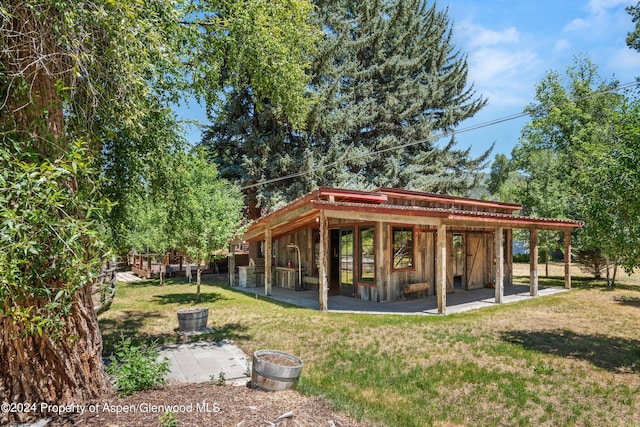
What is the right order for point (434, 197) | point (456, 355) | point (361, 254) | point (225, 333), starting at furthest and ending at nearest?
1. point (434, 197)
2. point (361, 254)
3. point (225, 333)
4. point (456, 355)

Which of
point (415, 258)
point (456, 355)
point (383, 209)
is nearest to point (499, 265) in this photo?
point (415, 258)

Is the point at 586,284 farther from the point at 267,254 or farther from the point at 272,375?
the point at 272,375

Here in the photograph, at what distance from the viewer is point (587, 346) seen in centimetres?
649

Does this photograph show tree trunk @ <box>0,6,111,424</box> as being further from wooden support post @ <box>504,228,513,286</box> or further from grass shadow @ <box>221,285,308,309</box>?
wooden support post @ <box>504,228,513,286</box>

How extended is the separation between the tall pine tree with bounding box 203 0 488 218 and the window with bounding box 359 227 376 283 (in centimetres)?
797

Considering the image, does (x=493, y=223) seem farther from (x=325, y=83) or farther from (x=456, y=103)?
(x=456, y=103)

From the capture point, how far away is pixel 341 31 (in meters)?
21.3

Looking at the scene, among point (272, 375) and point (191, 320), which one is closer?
point (272, 375)

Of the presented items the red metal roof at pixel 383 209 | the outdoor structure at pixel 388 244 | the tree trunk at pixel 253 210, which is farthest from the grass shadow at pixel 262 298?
the tree trunk at pixel 253 210

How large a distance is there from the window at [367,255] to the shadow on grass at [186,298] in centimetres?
477

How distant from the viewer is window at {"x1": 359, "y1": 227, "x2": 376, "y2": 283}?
35.8 feet

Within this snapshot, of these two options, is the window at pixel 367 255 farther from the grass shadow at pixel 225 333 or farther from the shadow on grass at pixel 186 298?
the shadow on grass at pixel 186 298

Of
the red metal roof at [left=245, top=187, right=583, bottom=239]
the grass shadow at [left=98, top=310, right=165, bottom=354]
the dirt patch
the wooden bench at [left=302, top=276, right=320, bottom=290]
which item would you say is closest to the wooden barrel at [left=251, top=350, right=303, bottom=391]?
the dirt patch

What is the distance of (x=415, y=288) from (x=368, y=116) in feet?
45.7
